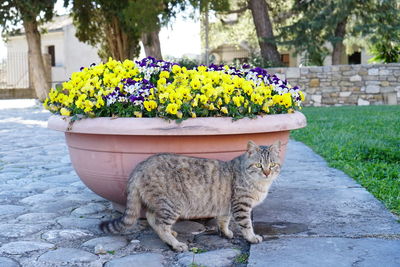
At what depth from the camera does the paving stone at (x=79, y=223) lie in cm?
363

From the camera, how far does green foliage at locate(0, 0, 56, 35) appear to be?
58.1 ft

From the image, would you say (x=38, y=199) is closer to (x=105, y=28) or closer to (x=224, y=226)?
(x=224, y=226)

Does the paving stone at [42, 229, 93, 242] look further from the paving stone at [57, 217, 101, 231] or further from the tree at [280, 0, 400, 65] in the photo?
the tree at [280, 0, 400, 65]

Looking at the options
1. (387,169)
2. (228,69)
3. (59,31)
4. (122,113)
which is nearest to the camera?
(122,113)

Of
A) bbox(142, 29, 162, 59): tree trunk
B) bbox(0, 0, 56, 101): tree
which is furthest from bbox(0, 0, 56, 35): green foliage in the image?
bbox(142, 29, 162, 59): tree trunk

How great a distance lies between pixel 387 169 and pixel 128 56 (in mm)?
14617

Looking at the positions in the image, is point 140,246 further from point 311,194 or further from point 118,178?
point 311,194

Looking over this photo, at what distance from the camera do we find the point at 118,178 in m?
3.53

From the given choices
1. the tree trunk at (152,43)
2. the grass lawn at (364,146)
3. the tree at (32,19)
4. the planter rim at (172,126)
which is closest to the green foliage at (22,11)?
the tree at (32,19)

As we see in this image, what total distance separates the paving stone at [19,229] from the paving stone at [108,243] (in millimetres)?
524

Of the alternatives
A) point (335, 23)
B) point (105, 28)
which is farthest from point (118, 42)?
point (335, 23)

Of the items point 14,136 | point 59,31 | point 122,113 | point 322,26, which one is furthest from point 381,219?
point 59,31

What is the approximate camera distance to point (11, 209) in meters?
4.14

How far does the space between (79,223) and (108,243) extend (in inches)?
23.1
